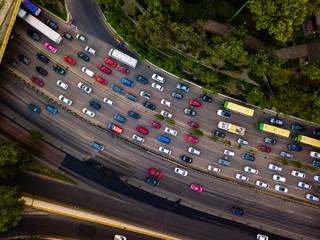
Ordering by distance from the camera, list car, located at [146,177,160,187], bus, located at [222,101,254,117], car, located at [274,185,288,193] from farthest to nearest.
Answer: car, located at [274,185,288,193] < car, located at [146,177,160,187] < bus, located at [222,101,254,117]

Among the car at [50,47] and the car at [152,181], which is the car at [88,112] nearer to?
the car at [50,47]

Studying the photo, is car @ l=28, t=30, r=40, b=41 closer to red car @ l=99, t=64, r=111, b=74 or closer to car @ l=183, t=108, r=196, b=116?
red car @ l=99, t=64, r=111, b=74

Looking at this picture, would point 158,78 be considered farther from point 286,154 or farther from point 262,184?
point 286,154

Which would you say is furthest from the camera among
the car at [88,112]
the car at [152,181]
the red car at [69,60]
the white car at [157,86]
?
the white car at [157,86]

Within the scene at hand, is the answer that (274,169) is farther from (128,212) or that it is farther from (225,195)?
(128,212)

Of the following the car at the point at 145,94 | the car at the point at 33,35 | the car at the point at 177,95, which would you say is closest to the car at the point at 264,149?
the car at the point at 177,95

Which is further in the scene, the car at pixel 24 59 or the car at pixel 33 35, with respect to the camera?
the car at pixel 24 59

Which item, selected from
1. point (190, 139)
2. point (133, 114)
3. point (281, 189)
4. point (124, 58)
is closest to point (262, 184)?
point (281, 189)

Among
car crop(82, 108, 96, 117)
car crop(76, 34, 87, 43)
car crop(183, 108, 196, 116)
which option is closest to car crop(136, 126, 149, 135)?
car crop(183, 108, 196, 116)

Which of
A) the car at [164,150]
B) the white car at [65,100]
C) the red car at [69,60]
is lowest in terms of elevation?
the car at [164,150]

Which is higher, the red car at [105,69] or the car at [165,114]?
the red car at [105,69]
